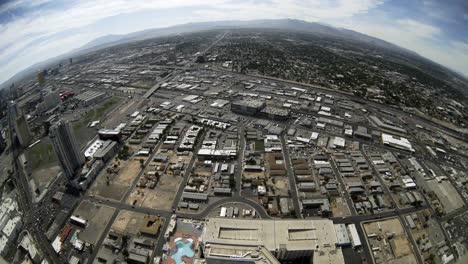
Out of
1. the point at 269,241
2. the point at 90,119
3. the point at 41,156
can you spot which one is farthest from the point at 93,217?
the point at 90,119

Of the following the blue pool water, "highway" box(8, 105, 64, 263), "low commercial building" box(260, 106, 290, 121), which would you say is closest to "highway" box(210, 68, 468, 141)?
"low commercial building" box(260, 106, 290, 121)

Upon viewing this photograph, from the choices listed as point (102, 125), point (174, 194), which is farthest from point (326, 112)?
point (102, 125)

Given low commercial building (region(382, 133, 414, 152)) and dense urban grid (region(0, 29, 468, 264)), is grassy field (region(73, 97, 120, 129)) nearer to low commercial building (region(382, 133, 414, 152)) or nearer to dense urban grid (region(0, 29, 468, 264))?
dense urban grid (region(0, 29, 468, 264))

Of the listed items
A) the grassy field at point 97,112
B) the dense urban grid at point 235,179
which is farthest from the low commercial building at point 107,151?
the grassy field at point 97,112

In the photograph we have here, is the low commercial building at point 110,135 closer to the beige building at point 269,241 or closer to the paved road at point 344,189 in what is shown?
the beige building at point 269,241

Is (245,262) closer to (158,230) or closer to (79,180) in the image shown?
(158,230)
